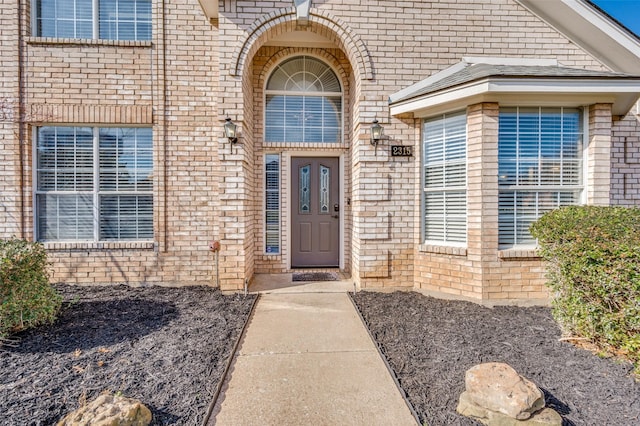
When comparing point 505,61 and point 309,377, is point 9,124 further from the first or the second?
point 505,61

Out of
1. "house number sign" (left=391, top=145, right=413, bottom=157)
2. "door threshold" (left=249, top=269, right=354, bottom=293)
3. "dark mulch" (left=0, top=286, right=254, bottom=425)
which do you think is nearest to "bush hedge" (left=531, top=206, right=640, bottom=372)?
"house number sign" (left=391, top=145, right=413, bottom=157)

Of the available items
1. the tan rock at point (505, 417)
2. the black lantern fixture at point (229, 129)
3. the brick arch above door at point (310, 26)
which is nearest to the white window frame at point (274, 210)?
the black lantern fixture at point (229, 129)

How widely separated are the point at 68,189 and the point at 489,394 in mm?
5960

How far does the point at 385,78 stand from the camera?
456 centimetres

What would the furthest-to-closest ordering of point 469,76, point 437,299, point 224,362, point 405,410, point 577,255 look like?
point 437,299, point 469,76, point 577,255, point 224,362, point 405,410

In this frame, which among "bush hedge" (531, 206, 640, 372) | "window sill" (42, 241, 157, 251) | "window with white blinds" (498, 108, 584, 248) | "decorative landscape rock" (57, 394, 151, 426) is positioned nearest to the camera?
"decorative landscape rock" (57, 394, 151, 426)

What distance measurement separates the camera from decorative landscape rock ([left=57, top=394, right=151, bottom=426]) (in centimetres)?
178

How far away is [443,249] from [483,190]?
0.95 meters

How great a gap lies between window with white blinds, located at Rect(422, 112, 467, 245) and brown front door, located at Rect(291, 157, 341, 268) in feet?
5.57

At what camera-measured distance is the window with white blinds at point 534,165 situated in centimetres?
418

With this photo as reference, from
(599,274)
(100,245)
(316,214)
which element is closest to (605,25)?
(599,274)

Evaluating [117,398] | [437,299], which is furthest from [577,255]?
[117,398]

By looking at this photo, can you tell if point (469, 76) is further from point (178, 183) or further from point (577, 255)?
point (178, 183)

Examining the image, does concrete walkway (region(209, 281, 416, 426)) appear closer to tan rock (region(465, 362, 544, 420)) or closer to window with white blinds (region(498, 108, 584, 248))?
tan rock (region(465, 362, 544, 420))
